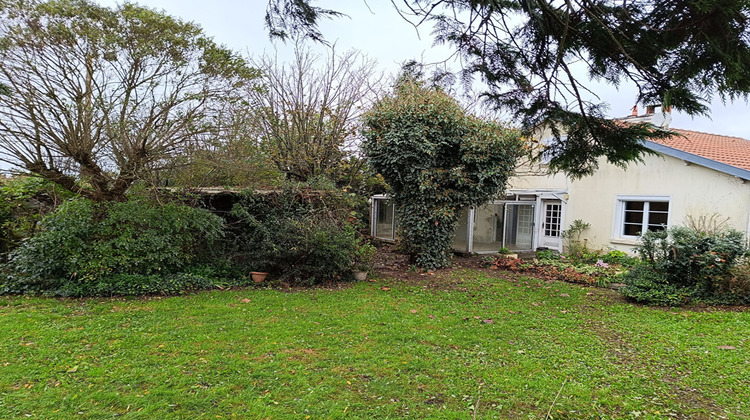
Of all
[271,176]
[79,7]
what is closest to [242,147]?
[271,176]

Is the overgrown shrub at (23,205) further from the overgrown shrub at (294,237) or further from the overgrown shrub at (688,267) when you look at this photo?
the overgrown shrub at (688,267)

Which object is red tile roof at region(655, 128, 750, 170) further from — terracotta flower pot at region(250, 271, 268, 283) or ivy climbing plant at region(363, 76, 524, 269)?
terracotta flower pot at region(250, 271, 268, 283)

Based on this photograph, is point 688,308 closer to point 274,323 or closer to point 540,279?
point 540,279

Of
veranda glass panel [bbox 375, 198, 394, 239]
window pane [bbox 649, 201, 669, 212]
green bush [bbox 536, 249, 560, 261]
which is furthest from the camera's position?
veranda glass panel [bbox 375, 198, 394, 239]

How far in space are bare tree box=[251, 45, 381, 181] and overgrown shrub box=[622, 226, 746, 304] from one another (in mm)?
7547

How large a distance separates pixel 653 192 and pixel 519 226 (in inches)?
148

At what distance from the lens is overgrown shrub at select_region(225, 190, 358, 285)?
752 centimetres

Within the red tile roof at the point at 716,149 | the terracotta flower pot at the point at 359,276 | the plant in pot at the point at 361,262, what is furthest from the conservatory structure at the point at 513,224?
the terracotta flower pot at the point at 359,276

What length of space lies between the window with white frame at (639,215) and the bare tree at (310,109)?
8.29 meters

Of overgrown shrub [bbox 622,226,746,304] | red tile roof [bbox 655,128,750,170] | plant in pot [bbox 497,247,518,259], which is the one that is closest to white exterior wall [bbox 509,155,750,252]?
red tile roof [bbox 655,128,750,170]

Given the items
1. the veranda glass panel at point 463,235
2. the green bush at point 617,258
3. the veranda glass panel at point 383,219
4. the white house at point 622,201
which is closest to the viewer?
the white house at point 622,201

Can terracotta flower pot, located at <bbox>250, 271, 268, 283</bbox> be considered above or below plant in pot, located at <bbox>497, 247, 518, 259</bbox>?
below

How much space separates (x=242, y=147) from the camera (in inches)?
332

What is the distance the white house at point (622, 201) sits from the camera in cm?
955
